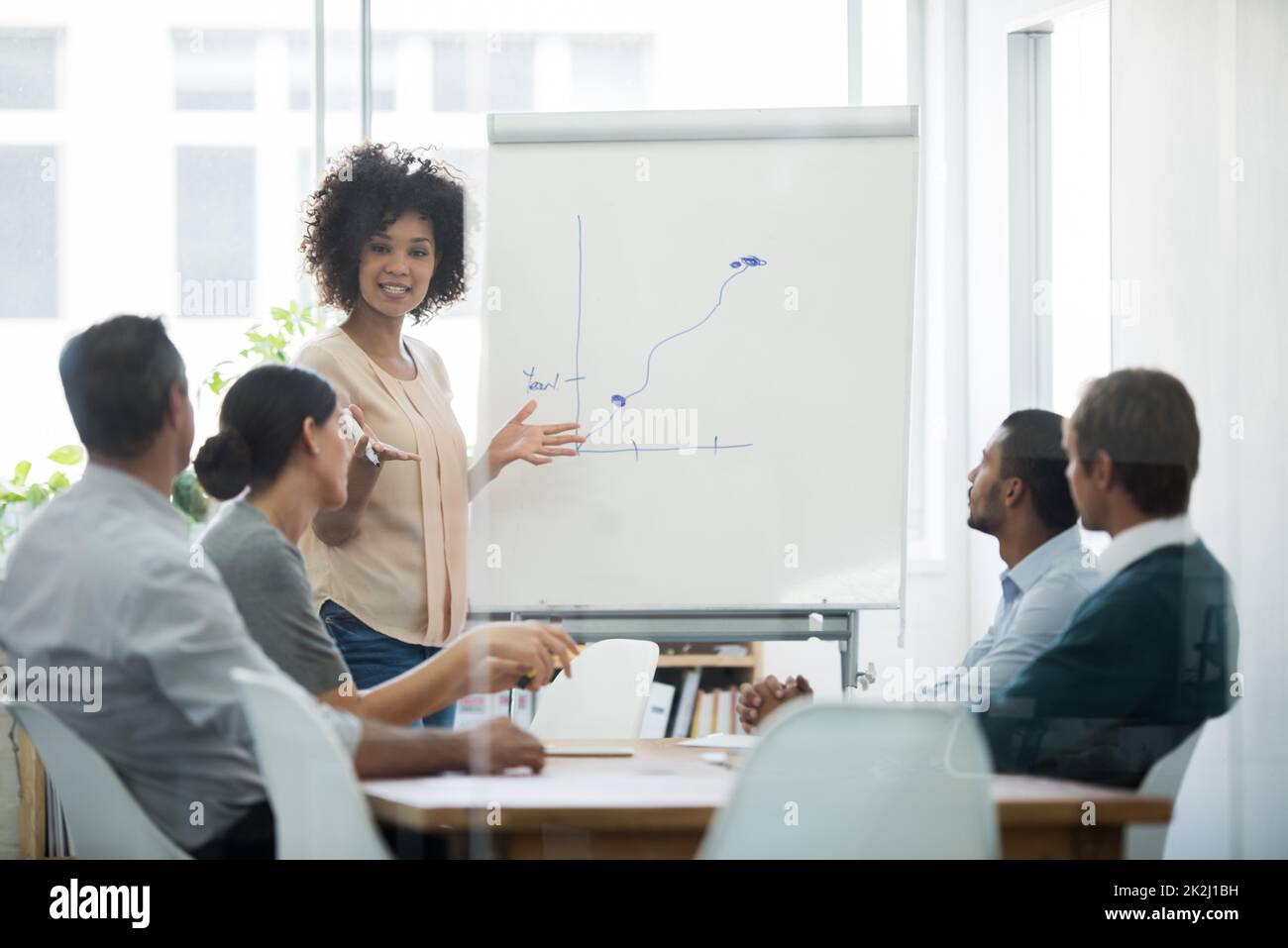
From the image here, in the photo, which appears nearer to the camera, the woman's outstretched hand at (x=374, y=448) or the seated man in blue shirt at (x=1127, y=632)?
the seated man in blue shirt at (x=1127, y=632)

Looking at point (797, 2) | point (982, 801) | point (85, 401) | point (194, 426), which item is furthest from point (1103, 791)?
point (797, 2)

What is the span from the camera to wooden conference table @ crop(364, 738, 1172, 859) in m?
1.71

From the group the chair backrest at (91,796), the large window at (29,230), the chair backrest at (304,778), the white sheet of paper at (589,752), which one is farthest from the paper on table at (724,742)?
the large window at (29,230)

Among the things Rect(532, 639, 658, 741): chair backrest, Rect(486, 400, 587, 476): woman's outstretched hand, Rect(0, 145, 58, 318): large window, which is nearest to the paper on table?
Rect(532, 639, 658, 741): chair backrest

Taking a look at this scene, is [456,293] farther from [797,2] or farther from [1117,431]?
[1117,431]

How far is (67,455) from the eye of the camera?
2.22m

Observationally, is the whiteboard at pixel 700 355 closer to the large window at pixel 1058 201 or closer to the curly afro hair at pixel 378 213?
the curly afro hair at pixel 378 213

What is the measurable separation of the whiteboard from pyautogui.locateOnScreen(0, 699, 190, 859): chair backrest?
0.92m

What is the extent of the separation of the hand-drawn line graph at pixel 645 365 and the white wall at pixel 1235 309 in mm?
806

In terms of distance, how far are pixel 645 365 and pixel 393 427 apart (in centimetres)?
56

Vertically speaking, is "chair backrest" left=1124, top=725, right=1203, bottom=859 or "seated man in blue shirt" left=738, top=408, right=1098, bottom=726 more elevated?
"seated man in blue shirt" left=738, top=408, right=1098, bottom=726

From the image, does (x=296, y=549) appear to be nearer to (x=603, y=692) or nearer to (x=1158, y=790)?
(x=603, y=692)

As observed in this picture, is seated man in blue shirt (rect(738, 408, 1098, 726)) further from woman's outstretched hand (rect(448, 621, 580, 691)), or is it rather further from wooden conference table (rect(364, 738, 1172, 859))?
woman's outstretched hand (rect(448, 621, 580, 691))

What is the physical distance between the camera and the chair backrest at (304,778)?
5.35ft
